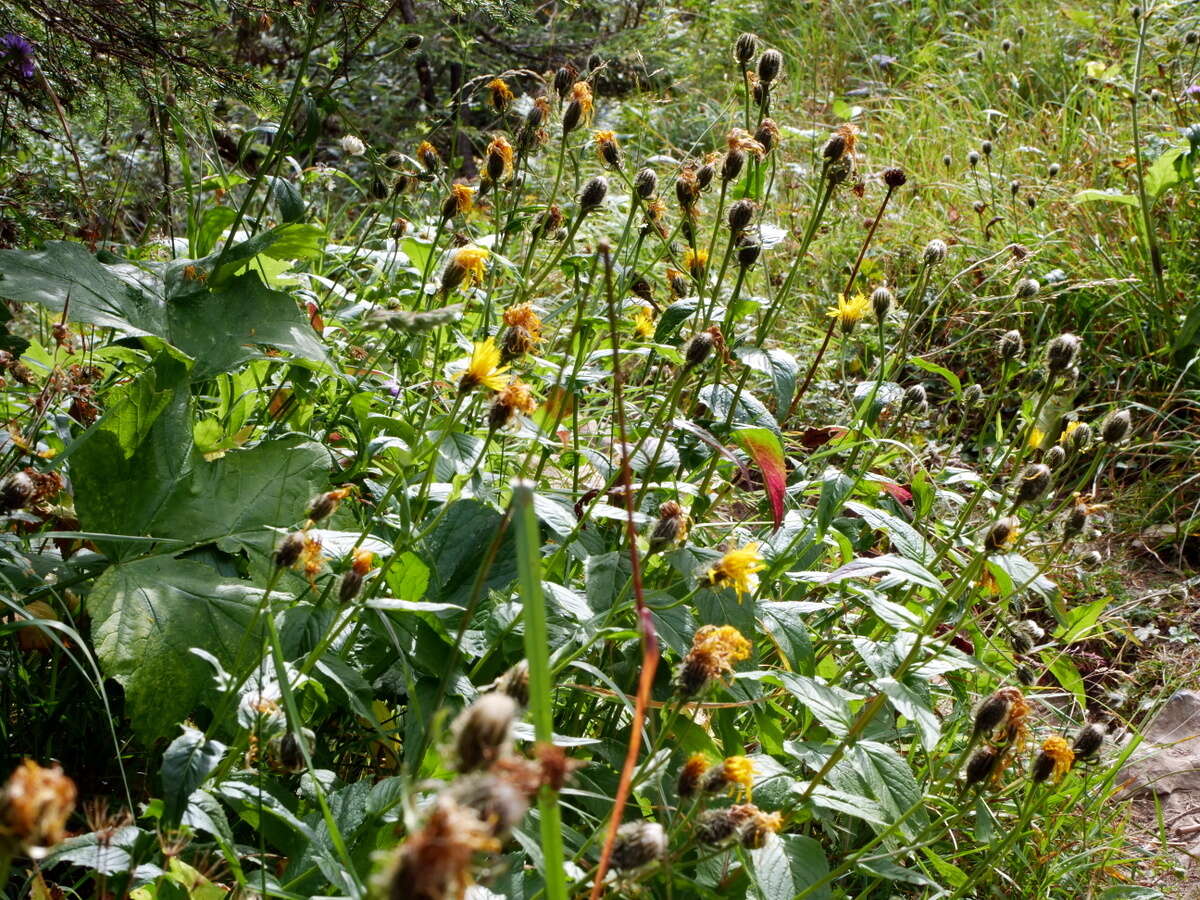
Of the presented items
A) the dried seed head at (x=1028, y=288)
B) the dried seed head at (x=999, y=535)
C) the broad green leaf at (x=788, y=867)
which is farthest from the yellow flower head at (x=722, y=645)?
the dried seed head at (x=1028, y=288)

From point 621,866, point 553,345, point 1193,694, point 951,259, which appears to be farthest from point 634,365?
point 621,866

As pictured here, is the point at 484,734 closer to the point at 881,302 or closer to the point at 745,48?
the point at 881,302

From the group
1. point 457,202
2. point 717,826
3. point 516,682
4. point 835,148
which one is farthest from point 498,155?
point 717,826

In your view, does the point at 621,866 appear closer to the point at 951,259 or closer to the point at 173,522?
the point at 173,522

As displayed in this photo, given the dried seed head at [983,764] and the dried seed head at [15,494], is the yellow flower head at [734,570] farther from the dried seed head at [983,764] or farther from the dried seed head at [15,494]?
the dried seed head at [15,494]

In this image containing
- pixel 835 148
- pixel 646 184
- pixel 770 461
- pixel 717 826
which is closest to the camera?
pixel 717 826

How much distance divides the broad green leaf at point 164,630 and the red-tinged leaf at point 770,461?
652mm

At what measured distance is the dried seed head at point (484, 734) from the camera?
1.47ft

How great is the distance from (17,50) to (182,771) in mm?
1251

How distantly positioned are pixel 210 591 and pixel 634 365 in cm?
168

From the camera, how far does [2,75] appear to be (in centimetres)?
165

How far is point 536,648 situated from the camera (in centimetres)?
54

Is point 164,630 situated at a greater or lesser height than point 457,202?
lesser

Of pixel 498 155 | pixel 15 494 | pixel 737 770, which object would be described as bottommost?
pixel 15 494
